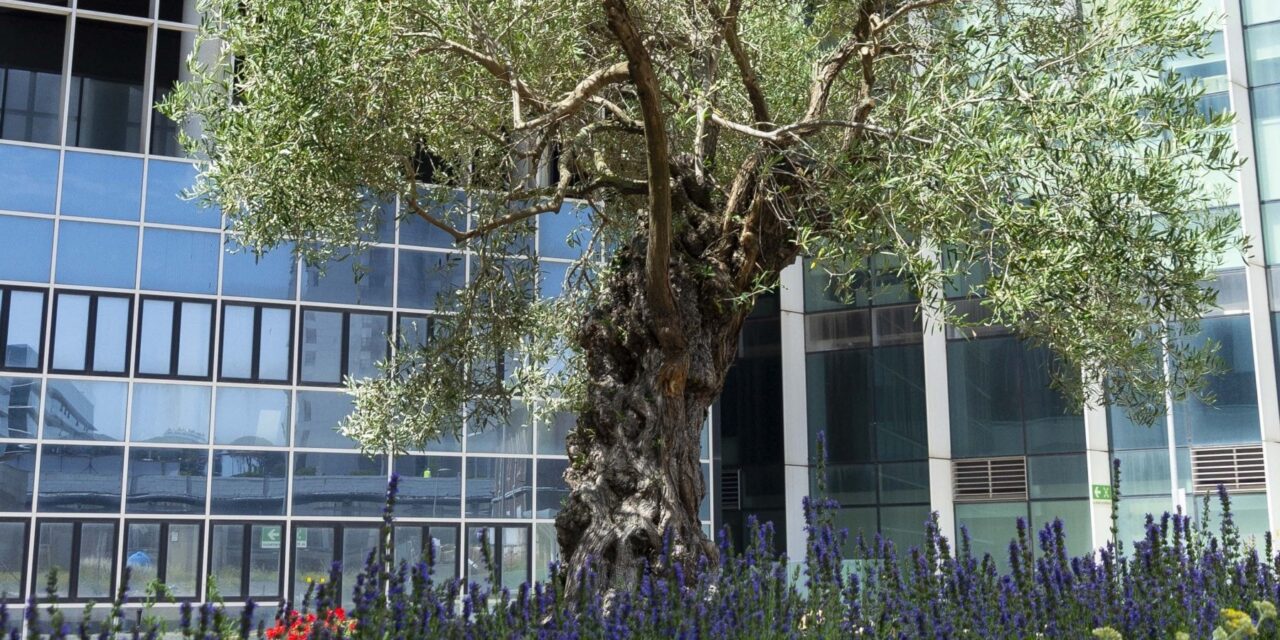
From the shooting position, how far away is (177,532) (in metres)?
24.5

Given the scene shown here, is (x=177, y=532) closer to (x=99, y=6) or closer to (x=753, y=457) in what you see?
(x=99, y=6)

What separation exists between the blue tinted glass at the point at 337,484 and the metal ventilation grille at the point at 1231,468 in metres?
17.5

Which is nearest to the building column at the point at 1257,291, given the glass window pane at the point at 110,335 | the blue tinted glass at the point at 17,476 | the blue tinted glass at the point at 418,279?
the blue tinted glass at the point at 418,279

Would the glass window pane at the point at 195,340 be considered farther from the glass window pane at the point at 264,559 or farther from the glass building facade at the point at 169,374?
the glass window pane at the point at 264,559

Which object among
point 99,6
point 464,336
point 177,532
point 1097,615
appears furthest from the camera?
point 99,6

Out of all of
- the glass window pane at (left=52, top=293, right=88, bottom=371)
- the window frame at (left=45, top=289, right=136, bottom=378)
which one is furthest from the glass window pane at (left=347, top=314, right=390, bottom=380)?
the glass window pane at (left=52, top=293, right=88, bottom=371)

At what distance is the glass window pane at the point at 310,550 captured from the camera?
2528 cm

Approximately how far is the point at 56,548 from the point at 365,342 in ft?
22.6

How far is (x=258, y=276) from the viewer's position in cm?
2591

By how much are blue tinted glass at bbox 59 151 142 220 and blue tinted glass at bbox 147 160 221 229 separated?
234 millimetres

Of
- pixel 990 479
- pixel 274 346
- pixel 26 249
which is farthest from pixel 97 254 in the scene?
pixel 990 479

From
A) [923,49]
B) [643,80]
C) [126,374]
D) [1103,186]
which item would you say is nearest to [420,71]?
[643,80]

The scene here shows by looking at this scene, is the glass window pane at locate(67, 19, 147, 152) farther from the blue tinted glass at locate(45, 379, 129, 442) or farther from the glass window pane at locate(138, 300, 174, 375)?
the blue tinted glass at locate(45, 379, 129, 442)

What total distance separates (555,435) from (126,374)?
334 inches
